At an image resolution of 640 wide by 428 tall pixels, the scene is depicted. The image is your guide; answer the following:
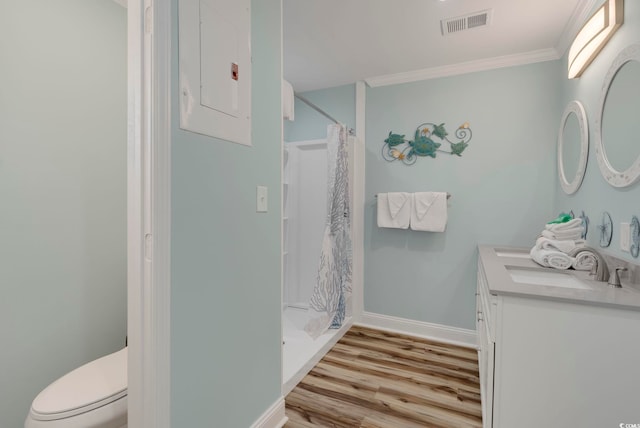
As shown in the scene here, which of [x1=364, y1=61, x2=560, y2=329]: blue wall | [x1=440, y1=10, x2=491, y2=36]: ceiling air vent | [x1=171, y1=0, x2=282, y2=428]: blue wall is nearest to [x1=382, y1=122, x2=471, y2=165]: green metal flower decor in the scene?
[x1=364, y1=61, x2=560, y2=329]: blue wall

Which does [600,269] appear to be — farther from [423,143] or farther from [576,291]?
[423,143]

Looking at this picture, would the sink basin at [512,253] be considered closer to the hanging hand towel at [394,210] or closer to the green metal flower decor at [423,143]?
the hanging hand towel at [394,210]

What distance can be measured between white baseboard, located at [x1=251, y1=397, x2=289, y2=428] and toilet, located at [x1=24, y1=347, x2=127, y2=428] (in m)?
0.58

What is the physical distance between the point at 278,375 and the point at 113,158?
160cm

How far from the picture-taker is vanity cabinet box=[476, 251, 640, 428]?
3.67ft

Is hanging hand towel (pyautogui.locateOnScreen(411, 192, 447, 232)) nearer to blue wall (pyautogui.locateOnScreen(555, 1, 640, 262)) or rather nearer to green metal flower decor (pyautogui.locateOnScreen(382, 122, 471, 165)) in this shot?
green metal flower decor (pyautogui.locateOnScreen(382, 122, 471, 165))

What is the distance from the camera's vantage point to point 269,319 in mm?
1574

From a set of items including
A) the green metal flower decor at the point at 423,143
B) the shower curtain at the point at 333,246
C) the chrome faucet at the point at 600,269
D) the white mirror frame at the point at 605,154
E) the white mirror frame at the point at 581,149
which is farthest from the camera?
the green metal flower decor at the point at 423,143

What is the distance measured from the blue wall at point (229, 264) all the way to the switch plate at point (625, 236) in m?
1.58

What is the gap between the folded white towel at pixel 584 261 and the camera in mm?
1587

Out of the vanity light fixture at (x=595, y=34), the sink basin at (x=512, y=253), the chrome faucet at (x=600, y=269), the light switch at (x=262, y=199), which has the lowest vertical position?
the sink basin at (x=512, y=253)

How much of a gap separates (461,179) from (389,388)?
5.75ft

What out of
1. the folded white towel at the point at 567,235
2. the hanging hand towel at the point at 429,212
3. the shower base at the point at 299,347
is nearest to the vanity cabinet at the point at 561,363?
the folded white towel at the point at 567,235

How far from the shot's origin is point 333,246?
257 centimetres
